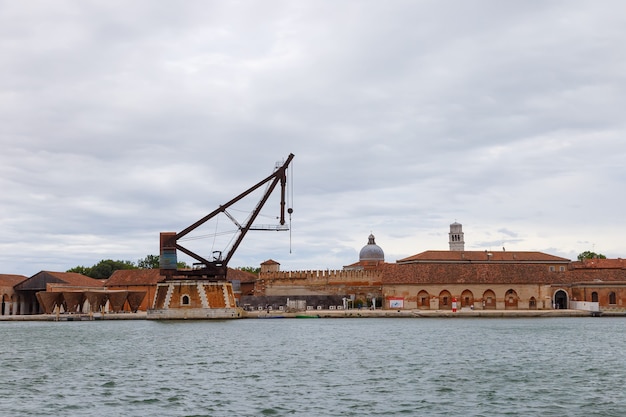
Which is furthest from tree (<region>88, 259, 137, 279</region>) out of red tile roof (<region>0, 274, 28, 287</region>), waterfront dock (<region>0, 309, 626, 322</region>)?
waterfront dock (<region>0, 309, 626, 322</region>)

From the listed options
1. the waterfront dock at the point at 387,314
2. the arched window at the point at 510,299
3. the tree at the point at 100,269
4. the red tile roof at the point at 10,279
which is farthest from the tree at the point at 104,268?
the arched window at the point at 510,299

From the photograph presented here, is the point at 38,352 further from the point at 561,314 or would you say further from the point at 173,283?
the point at 561,314

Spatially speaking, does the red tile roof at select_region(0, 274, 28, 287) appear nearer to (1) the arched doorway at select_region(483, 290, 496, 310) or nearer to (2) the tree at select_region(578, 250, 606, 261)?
(1) the arched doorway at select_region(483, 290, 496, 310)

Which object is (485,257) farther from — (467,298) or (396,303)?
(396,303)

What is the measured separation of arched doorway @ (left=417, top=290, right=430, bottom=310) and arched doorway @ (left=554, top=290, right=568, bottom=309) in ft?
43.4

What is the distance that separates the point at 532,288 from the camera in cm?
→ 7094

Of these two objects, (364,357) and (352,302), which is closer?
(364,357)

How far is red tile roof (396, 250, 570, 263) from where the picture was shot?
273ft

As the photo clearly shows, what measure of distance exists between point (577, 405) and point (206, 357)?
15.7 metres

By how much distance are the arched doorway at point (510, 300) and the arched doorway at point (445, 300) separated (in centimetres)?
517

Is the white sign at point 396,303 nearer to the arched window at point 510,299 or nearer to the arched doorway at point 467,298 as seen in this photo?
the arched doorway at point 467,298

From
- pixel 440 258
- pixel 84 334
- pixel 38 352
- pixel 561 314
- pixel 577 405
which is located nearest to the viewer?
pixel 577 405

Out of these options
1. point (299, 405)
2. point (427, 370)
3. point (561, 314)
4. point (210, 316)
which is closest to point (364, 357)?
point (427, 370)

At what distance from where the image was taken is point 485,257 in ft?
274
